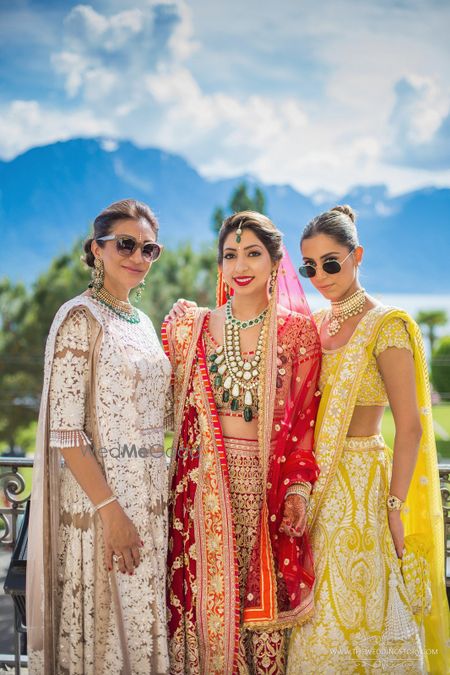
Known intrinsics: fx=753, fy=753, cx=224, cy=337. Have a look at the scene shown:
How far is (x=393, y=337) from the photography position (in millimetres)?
2742

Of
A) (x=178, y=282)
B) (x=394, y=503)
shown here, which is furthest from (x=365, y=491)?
(x=178, y=282)

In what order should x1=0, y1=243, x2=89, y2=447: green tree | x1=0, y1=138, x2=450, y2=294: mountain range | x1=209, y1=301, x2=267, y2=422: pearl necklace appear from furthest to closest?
1. x1=0, y1=138, x2=450, y2=294: mountain range
2. x1=0, y1=243, x2=89, y2=447: green tree
3. x1=209, y1=301, x2=267, y2=422: pearl necklace

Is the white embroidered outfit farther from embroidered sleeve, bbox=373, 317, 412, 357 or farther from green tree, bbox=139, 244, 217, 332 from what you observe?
green tree, bbox=139, 244, 217, 332

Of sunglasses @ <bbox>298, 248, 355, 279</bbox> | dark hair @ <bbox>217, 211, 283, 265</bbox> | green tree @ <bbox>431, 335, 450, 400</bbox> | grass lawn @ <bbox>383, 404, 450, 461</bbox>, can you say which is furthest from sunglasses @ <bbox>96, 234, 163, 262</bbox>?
green tree @ <bbox>431, 335, 450, 400</bbox>

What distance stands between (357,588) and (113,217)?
5.27ft

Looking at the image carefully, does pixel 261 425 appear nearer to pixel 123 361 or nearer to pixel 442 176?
pixel 123 361

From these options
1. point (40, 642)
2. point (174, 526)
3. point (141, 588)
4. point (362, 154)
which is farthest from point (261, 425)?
point (362, 154)

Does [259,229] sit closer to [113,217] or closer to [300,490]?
[113,217]

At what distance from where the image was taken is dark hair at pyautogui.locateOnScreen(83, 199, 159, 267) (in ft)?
9.03

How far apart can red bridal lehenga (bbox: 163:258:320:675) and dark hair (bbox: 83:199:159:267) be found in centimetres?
49

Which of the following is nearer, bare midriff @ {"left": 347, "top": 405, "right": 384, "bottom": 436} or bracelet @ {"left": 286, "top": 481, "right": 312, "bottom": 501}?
bracelet @ {"left": 286, "top": 481, "right": 312, "bottom": 501}

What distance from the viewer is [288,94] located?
347ft

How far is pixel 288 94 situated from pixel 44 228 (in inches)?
1761

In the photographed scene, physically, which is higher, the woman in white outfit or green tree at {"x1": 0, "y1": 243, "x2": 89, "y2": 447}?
green tree at {"x1": 0, "y1": 243, "x2": 89, "y2": 447}
